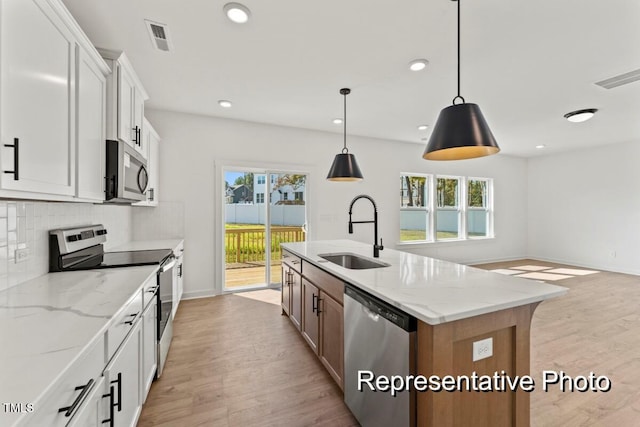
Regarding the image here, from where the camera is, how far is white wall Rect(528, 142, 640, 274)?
568 cm

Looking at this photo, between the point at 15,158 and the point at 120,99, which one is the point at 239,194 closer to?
the point at 120,99

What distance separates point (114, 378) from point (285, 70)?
2.85m

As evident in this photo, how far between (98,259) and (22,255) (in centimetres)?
65

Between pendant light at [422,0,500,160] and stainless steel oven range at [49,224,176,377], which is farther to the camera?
stainless steel oven range at [49,224,176,377]

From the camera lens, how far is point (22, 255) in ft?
5.32

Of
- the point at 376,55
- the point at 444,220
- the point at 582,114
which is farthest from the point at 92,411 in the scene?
the point at 444,220

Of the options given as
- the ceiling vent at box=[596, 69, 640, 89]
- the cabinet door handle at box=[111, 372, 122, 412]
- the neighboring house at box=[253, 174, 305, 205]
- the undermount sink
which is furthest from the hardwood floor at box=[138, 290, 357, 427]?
the ceiling vent at box=[596, 69, 640, 89]

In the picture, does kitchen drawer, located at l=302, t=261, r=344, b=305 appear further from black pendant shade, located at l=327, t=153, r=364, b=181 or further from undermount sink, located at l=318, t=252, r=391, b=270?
black pendant shade, located at l=327, t=153, r=364, b=181

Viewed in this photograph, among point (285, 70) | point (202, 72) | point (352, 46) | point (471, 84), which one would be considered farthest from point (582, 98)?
point (202, 72)

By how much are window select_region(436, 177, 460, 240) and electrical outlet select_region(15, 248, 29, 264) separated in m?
6.44

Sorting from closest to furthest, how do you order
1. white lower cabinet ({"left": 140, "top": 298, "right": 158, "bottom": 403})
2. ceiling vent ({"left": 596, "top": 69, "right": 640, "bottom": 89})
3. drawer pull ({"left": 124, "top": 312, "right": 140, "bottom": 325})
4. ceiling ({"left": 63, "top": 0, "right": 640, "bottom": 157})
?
1. drawer pull ({"left": 124, "top": 312, "right": 140, "bottom": 325})
2. white lower cabinet ({"left": 140, "top": 298, "right": 158, "bottom": 403})
3. ceiling ({"left": 63, "top": 0, "right": 640, "bottom": 157})
4. ceiling vent ({"left": 596, "top": 69, "right": 640, "bottom": 89})

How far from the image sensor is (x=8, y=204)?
60.5 inches

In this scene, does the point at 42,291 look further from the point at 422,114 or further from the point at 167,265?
the point at 422,114

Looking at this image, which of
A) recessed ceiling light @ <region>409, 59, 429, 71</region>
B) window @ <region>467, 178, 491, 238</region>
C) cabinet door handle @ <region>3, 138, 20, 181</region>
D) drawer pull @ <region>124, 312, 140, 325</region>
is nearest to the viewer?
cabinet door handle @ <region>3, 138, 20, 181</region>
